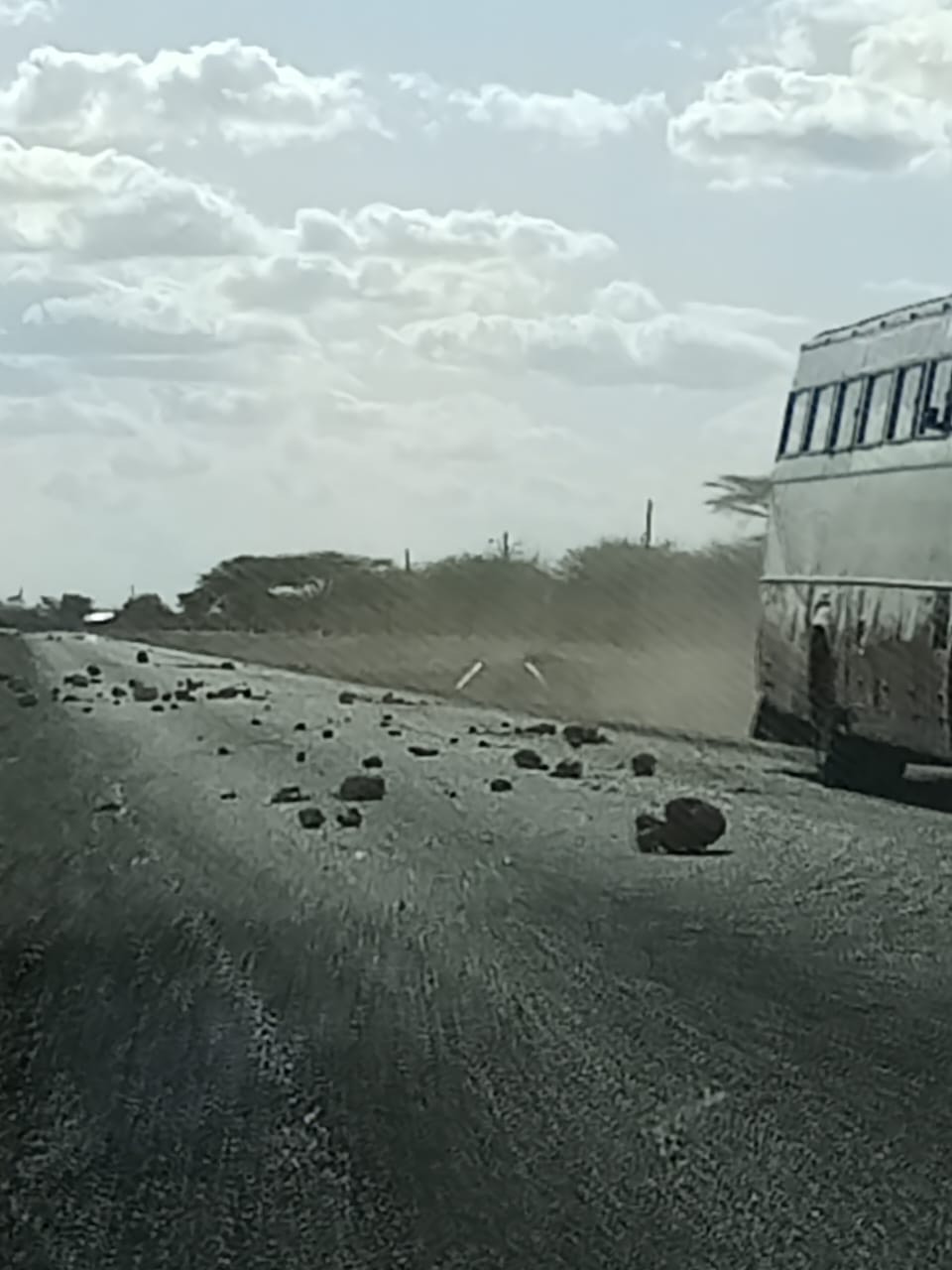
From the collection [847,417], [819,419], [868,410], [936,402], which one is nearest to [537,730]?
[819,419]

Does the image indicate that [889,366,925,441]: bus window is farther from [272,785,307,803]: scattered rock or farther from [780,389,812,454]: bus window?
[272,785,307,803]: scattered rock

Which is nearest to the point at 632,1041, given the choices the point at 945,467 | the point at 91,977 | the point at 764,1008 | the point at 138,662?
the point at 764,1008

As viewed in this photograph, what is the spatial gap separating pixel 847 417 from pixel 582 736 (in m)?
6.92

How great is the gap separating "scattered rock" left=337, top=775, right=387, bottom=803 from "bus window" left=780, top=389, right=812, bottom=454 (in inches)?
197

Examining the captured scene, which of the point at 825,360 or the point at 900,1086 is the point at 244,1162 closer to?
the point at 900,1086

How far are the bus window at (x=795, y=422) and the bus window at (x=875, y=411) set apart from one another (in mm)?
1703

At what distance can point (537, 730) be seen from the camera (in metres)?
27.9

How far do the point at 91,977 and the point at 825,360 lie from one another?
12.2 metres

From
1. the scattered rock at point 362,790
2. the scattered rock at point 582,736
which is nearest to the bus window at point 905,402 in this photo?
the scattered rock at point 362,790

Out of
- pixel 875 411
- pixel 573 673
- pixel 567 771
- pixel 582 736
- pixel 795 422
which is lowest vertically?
pixel 573 673

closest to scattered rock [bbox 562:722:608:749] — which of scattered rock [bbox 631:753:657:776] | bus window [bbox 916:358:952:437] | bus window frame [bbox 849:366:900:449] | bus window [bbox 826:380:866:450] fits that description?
scattered rock [bbox 631:753:657:776]

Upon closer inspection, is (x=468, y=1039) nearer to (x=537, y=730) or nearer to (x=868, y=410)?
(x=868, y=410)

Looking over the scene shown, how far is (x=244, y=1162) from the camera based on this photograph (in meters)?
6.45

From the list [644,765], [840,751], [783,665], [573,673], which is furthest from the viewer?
[573,673]
